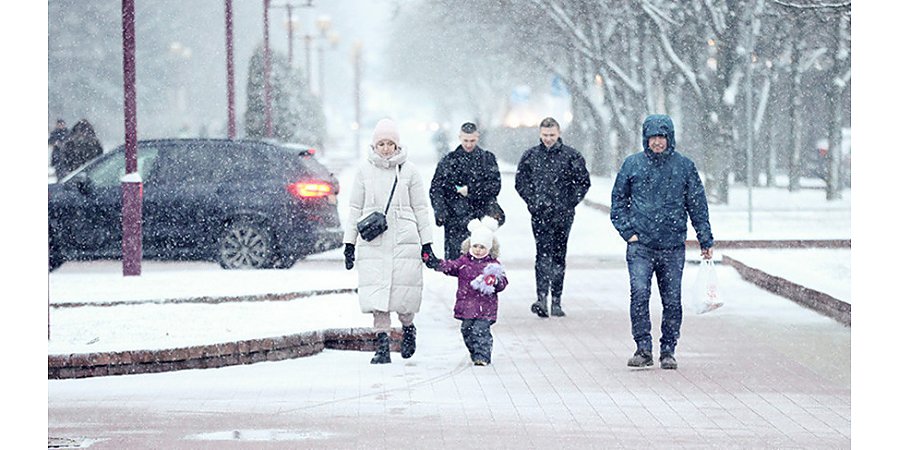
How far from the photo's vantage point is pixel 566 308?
15289 millimetres

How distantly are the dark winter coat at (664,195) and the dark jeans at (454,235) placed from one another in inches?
113

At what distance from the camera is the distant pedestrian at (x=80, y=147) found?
2648 centimetres

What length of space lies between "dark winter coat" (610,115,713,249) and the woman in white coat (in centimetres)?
135

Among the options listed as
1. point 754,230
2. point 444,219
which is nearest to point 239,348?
point 444,219

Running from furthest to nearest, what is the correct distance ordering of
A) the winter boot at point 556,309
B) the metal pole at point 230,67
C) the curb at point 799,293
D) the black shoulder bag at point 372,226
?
the metal pole at point 230,67 → the winter boot at point 556,309 → the curb at point 799,293 → the black shoulder bag at point 372,226

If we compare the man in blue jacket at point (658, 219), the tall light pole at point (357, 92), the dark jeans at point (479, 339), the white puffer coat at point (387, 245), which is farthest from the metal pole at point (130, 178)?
the tall light pole at point (357, 92)

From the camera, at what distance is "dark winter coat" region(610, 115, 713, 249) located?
11.0 meters

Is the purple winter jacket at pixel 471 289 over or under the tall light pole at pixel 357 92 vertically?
under

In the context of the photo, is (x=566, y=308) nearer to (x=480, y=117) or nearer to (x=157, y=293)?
(x=157, y=293)

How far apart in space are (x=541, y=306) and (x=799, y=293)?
2564 millimetres

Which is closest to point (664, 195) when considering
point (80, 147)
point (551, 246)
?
point (551, 246)

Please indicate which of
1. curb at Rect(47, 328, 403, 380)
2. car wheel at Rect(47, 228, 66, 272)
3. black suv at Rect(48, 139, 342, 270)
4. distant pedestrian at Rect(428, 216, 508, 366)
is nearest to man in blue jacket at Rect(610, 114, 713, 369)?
distant pedestrian at Rect(428, 216, 508, 366)

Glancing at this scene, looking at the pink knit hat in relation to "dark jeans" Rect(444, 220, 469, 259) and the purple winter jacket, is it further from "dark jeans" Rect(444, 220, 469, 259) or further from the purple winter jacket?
"dark jeans" Rect(444, 220, 469, 259)

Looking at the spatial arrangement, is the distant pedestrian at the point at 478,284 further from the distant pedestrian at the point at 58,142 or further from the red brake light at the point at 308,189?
the distant pedestrian at the point at 58,142
